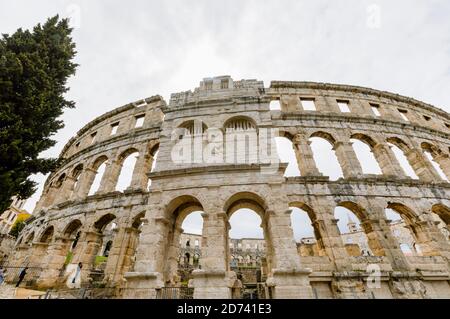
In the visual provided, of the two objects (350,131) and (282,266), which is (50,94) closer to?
(282,266)

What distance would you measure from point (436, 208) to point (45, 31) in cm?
2393

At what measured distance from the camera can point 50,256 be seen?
39.1 ft

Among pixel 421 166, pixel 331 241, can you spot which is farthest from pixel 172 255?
pixel 421 166

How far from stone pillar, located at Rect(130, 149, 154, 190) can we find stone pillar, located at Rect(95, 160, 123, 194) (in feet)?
5.94

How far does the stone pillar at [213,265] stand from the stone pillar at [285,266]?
1498 mm

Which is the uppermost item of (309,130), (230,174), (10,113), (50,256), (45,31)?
(45,31)

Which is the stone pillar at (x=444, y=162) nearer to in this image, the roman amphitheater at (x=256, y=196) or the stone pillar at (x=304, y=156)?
the roman amphitheater at (x=256, y=196)

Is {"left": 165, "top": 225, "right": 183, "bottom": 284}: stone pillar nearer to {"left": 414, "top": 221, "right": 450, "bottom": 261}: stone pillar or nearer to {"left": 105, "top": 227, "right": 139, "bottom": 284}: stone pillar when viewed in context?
{"left": 105, "top": 227, "right": 139, "bottom": 284}: stone pillar

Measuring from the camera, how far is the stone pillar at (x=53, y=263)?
11133mm

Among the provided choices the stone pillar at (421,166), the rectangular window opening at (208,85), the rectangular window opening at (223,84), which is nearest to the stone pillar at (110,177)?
the rectangular window opening at (208,85)

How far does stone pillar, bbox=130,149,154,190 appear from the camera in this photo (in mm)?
13211

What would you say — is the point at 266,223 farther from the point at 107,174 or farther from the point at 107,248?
the point at 107,248

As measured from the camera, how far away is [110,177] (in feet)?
46.5

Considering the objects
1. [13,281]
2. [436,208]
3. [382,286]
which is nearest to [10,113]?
[13,281]
